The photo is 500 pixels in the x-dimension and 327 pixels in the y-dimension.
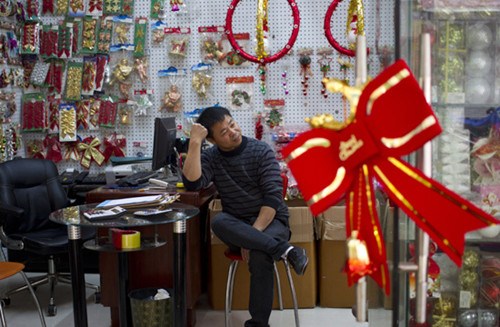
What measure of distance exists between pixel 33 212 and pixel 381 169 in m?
3.45

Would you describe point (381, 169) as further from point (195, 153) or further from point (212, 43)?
point (212, 43)

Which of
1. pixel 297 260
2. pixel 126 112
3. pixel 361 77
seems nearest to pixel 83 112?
pixel 126 112

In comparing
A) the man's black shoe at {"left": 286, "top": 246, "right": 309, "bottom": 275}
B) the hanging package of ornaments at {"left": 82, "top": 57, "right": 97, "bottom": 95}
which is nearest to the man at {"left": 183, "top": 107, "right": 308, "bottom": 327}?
the man's black shoe at {"left": 286, "top": 246, "right": 309, "bottom": 275}

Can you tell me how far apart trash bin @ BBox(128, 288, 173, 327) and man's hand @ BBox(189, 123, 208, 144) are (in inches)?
35.2

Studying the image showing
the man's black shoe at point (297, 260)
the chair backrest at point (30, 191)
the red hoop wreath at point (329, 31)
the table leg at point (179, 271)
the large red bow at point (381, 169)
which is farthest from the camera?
the red hoop wreath at point (329, 31)

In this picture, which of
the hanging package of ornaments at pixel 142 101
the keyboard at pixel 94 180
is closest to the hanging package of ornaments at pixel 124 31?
the hanging package of ornaments at pixel 142 101

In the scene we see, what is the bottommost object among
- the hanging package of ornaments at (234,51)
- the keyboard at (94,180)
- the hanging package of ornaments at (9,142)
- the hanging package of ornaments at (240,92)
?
the keyboard at (94,180)

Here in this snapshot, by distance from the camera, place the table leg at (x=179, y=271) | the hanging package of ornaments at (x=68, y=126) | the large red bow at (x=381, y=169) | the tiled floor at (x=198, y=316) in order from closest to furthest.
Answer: the large red bow at (x=381, y=169)
the table leg at (x=179, y=271)
the tiled floor at (x=198, y=316)
the hanging package of ornaments at (x=68, y=126)

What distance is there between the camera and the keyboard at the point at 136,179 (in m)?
3.99

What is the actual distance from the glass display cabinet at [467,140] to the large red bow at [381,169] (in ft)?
0.78

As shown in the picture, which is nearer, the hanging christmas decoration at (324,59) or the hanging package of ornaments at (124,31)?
the hanging christmas decoration at (324,59)

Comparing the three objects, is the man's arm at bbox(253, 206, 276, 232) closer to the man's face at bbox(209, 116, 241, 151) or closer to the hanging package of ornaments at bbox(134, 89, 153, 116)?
the man's face at bbox(209, 116, 241, 151)

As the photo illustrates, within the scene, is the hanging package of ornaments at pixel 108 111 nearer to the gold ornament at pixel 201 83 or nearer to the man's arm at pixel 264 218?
the gold ornament at pixel 201 83

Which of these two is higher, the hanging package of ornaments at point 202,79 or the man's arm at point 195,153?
the hanging package of ornaments at point 202,79
